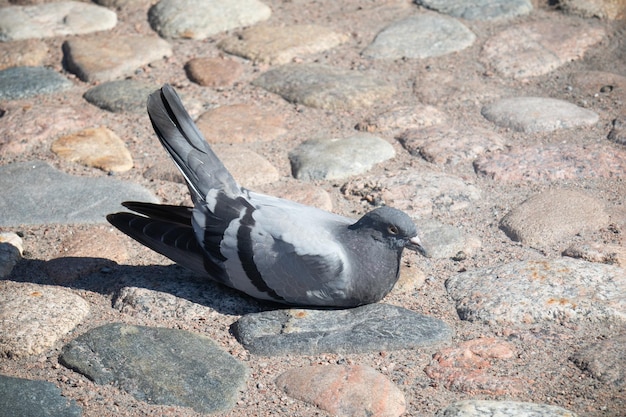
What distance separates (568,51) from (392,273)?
10.4ft

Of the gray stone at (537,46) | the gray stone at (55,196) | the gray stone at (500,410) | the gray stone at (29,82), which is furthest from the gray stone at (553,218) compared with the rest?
the gray stone at (29,82)

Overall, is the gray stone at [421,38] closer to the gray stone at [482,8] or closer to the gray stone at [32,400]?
the gray stone at [482,8]

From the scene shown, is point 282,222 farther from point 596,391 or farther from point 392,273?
point 596,391

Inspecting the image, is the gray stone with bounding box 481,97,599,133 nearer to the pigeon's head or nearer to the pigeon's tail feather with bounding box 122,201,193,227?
the pigeon's head

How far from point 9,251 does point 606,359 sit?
281 centimetres

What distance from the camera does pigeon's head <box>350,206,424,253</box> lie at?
366 centimetres

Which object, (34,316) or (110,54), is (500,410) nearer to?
(34,316)

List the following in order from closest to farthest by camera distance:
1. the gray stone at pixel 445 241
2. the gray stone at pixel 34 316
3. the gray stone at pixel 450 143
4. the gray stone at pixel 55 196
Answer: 1. the gray stone at pixel 34 316
2. the gray stone at pixel 445 241
3. the gray stone at pixel 55 196
4. the gray stone at pixel 450 143

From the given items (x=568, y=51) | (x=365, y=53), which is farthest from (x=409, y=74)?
(x=568, y=51)

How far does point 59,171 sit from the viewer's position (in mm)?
4949

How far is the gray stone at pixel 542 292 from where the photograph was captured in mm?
3670

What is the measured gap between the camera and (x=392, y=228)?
3.67 m

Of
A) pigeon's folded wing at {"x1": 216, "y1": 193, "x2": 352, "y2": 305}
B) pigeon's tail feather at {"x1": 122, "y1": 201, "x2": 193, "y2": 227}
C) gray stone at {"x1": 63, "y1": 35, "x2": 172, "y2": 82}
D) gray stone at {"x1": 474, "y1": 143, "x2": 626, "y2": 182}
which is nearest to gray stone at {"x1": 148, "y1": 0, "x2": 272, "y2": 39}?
gray stone at {"x1": 63, "y1": 35, "x2": 172, "y2": 82}

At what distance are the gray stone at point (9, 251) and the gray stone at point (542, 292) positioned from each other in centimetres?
211
